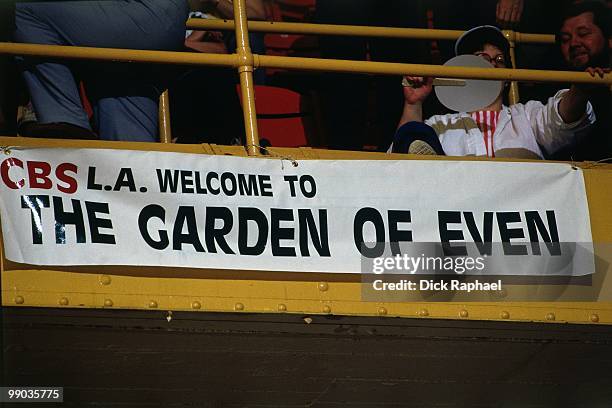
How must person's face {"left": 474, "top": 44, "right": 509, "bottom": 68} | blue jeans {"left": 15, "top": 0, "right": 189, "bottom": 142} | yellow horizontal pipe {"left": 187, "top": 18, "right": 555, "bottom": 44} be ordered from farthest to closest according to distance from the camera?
yellow horizontal pipe {"left": 187, "top": 18, "right": 555, "bottom": 44} < person's face {"left": 474, "top": 44, "right": 509, "bottom": 68} < blue jeans {"left": 15, "top": 0, "right": 189, "bottom": 142}

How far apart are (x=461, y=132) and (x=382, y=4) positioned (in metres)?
2.47

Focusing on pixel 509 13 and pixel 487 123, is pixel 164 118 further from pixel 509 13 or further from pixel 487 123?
pixel 509 13

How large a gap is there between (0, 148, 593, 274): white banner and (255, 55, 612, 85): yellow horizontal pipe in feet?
1.62

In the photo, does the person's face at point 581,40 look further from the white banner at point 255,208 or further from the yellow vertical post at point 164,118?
the yellow vertical post at point 164,118

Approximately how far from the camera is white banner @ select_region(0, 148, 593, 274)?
458 cm

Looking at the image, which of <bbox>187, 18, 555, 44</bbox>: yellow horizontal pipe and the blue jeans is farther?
<bbox>187, 18, 555, 44</bbox>: yellow horizontal pipe

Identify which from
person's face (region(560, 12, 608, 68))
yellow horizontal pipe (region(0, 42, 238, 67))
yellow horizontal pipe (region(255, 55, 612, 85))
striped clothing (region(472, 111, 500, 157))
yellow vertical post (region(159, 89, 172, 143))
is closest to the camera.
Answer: yellow horizontal pipe (region(0, 42, 238, 67))

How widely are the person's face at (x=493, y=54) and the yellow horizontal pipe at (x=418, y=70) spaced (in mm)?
834

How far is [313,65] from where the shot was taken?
509 centimetres

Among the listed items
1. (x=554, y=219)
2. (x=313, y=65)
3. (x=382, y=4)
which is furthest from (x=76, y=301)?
(x=382, y=4)

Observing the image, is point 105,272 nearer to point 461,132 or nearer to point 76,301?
point 76,301

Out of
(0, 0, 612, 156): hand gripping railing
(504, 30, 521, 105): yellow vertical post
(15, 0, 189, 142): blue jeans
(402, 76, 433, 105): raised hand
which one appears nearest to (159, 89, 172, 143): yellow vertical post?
(15, 0, 189, 142): blue jeans

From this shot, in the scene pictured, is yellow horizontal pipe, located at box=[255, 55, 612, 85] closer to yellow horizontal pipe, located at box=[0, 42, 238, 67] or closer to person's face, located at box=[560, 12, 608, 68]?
yellow horizontal pipe, located at box=[0, 42, 238, 67]

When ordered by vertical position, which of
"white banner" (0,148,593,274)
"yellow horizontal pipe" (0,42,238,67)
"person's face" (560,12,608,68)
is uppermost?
"person's face" (560,12,608,68)
